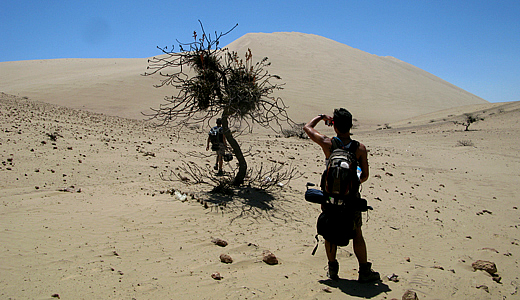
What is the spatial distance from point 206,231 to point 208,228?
11 cm

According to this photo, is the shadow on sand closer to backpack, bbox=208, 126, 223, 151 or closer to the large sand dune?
backpack, bbox=208, 126, 223, 151

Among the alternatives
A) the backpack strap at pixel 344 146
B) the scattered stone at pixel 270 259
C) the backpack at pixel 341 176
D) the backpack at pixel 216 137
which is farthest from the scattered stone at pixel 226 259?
the backpack at pixel 216 137

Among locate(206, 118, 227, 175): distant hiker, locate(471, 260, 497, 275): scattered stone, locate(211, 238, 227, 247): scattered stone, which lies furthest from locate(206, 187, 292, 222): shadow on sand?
locate(471, 260, 497, 275): scattered stone

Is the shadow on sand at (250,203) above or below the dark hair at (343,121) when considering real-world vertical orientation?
below

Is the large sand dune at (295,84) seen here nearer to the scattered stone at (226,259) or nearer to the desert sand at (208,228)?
the desert sand at (208,228)

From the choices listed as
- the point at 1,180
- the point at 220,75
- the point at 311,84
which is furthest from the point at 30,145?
the point at 311,84

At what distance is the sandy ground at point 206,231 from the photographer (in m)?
3.26

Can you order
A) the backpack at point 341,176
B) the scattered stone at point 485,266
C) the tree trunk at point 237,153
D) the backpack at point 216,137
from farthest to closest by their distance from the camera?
the backpack at point 216,137
the tree trunk at point 237,153
the scattered stone at point 485,266
the backpack at point 341,176

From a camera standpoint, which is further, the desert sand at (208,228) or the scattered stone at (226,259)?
the scattered stone at (226,259)

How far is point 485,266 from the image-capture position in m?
4.06

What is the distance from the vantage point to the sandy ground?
326 centimetres

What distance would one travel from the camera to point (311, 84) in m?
41.2

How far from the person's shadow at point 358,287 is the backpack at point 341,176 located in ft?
2.75

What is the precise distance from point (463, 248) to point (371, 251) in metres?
1.40
